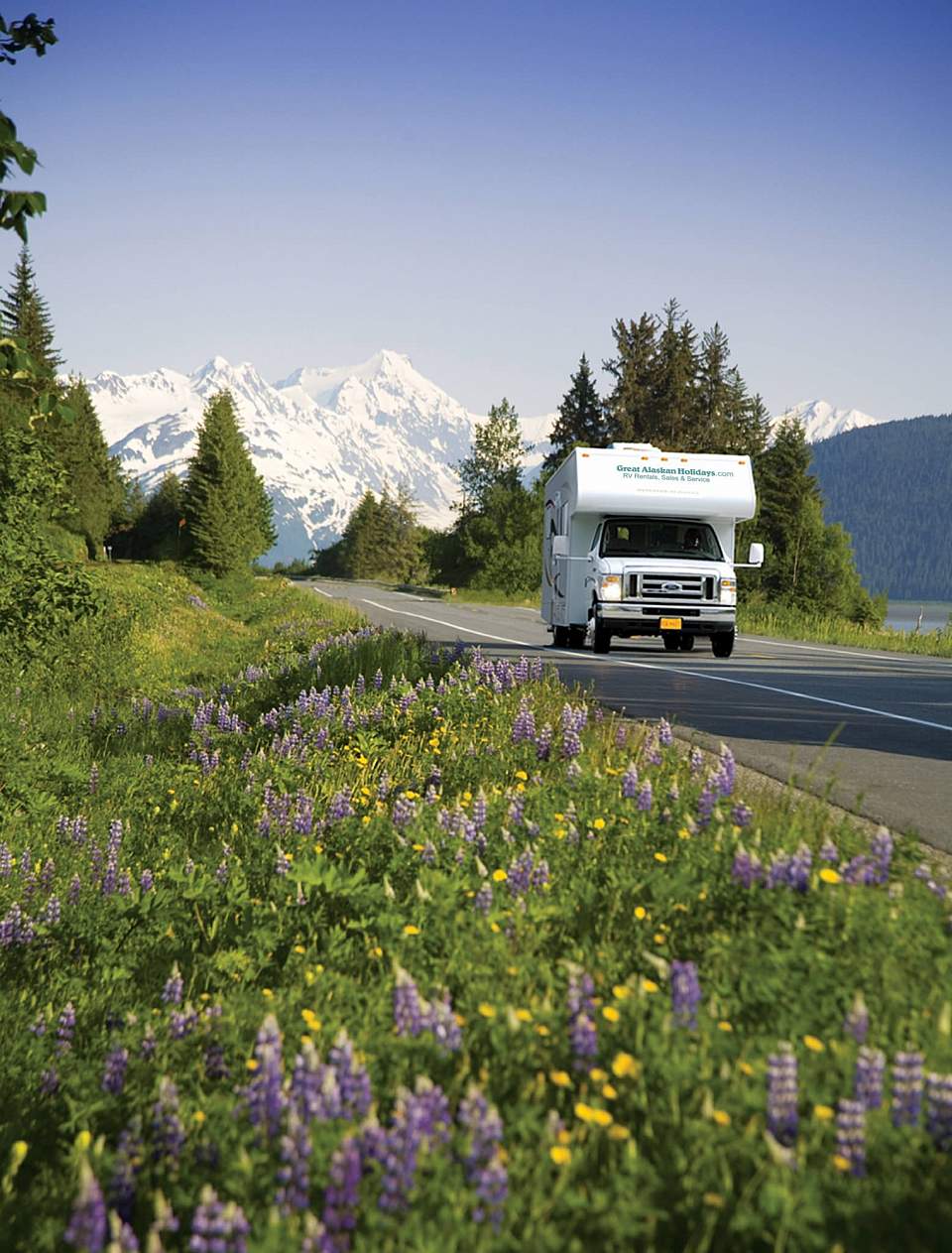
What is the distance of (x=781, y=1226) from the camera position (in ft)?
7.34

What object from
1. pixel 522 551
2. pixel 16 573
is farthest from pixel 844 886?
pixel 522 551

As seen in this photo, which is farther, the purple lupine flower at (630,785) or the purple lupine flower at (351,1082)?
the purple lupine flower at (630,785)

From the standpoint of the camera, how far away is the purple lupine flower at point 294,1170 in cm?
248

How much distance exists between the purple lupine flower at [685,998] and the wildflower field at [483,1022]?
1 centimetres

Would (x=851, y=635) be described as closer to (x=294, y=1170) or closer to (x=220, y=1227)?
(x=294, y=1170)

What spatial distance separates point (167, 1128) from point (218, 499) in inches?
2271

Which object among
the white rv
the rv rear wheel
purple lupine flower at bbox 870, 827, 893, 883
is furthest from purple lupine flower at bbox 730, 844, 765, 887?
the rv rear wheel

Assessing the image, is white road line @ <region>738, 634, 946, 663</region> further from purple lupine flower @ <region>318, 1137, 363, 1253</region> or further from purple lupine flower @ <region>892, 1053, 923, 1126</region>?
purple lupine flower @ <region>318, 1137, 363, 1253</region>

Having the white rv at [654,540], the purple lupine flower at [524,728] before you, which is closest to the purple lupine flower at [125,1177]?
the purple lupine flower at [524,728]

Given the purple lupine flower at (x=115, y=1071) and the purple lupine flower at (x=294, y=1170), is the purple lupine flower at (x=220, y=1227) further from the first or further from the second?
the purple lupine flower at (x=115, y=1071)

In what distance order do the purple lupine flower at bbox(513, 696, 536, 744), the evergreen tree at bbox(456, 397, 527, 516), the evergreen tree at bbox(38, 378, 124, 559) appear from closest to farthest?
the purple lupine flower at bbox(513, 696, 536, 744) → the evergreen tree at bbox(38, 378, 124, 559) → the evergreen tree at bbox(456, 397, 527, 516)

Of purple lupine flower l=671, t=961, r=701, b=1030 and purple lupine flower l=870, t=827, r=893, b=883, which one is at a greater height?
purple lupine flower l=870, t=827, r=893, b=883

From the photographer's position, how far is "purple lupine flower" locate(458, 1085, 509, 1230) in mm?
2389

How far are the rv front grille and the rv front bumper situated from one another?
6.3 inches
